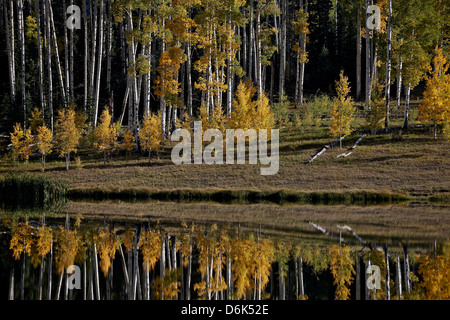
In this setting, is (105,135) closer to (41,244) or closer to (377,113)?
(377,113)

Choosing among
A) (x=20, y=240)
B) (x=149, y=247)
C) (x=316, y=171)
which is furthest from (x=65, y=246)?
(x=316, y=171)

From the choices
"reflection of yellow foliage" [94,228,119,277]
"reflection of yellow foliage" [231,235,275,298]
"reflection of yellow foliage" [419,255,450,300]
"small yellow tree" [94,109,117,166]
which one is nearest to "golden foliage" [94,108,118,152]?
"small yellow tree" [94,109,117,166]

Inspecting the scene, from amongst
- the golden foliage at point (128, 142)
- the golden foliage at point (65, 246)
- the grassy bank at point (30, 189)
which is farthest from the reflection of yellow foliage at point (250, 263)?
the golden foliage at point (128, 142)

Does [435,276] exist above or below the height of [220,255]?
above

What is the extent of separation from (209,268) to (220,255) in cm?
119

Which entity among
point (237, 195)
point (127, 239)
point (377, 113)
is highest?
point (377, 113)

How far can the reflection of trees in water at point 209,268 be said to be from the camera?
9.26 meters

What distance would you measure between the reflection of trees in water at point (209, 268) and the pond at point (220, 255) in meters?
0.02

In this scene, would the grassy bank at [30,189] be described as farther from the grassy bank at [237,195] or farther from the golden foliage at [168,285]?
the golden foliage at [168,285]

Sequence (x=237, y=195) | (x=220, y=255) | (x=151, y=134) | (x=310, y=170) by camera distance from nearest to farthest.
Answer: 1. (x=220, y=255)
2. (x=237, y=195)
3. (x=310, y=170)
4. (x=151, y=134)

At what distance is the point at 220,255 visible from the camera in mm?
12000
